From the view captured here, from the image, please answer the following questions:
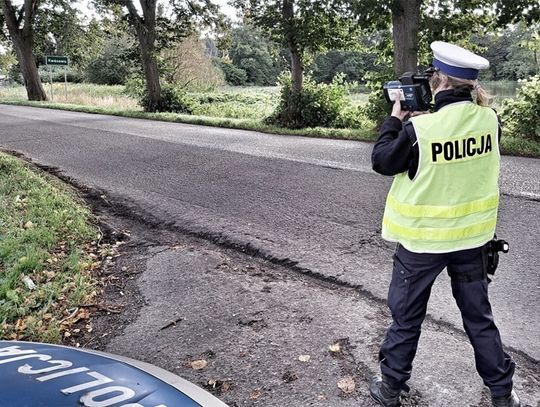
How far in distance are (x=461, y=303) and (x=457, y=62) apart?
1171mm

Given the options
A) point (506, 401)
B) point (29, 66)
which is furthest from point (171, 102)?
point (506, 401)

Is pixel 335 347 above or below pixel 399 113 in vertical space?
below

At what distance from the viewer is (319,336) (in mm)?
3291

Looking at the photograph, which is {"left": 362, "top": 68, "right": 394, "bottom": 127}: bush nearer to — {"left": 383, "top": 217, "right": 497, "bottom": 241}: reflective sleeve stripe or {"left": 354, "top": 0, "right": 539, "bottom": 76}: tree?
{"left": 354, "top": 0, "right": 539, "bottom": 76}: tree

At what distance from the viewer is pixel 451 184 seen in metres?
2.37

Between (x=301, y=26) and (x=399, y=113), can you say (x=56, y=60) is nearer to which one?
(x=301, y=26)

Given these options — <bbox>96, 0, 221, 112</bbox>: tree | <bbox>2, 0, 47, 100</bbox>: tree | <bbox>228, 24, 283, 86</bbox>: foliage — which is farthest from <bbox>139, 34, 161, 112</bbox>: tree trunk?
<bbox>228, 24, 283, 86</bbox>: foliage

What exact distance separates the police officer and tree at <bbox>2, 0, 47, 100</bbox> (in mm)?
30562

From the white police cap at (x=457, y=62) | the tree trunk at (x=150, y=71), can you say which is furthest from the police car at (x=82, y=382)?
the tree trunk at (x=150, y=71)

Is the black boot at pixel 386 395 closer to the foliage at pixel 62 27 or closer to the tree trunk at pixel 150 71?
the tree trunk at pixel 150 71

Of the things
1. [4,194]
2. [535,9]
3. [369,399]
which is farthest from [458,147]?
[535,9]

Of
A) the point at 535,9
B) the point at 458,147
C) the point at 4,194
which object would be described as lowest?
the point at 4,194

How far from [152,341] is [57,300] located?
1.18 metres

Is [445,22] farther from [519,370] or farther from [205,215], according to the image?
[519,370]
